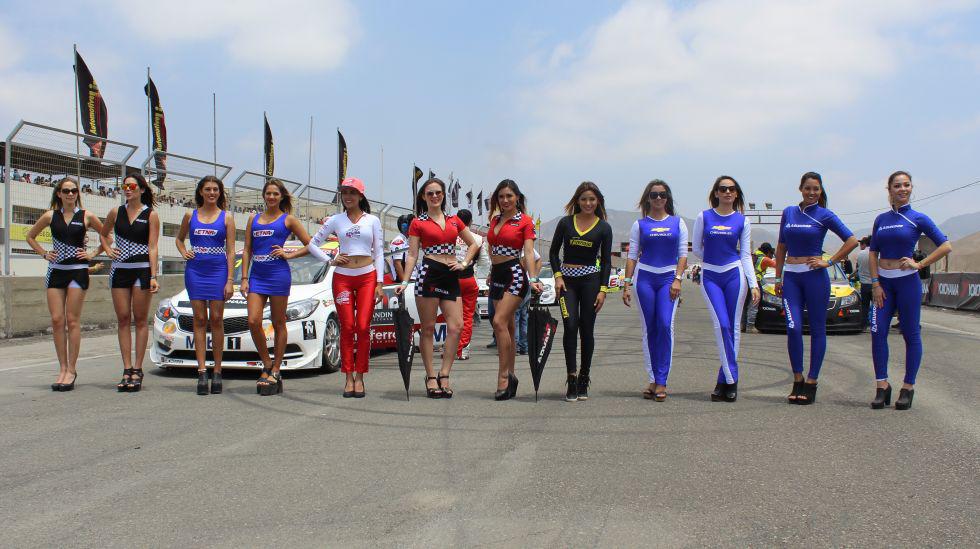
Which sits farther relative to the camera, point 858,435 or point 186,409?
point 186,409

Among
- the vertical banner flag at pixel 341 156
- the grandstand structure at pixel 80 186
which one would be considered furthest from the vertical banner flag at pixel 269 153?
the grandstand structure at pixel 80 186

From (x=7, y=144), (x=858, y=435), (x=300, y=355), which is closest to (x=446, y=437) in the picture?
(x=858, y=435)

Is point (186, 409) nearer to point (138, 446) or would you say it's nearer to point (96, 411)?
point (96, 411)

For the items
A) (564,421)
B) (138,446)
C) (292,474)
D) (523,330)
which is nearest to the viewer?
(292,474)

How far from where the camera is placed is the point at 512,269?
A: 21.9ft

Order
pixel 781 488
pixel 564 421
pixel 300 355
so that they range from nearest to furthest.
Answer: pixel 781 488 → pixel 564 421 → pixel 300 355

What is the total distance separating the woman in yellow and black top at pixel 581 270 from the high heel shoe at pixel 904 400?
2.40 metres

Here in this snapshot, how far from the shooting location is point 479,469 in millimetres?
4375

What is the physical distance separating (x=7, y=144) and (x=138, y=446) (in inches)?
384

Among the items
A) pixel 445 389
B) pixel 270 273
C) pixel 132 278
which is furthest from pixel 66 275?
pixel 445 389

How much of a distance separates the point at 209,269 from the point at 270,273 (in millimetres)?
546

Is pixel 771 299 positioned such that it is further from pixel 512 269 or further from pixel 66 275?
pixel 66 275

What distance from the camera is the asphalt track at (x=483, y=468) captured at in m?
3.39

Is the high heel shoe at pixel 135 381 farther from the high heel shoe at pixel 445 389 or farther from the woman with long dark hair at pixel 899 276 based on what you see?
the woman with long dark hair at pixel 899 276
